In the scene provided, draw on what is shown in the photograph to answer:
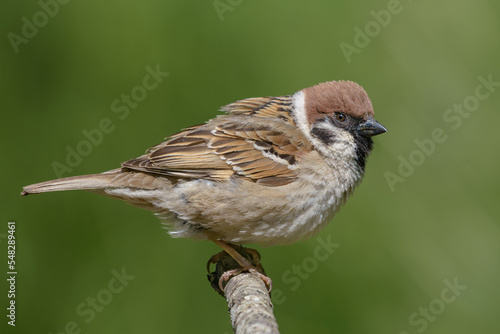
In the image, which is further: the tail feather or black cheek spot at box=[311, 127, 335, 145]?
black cheek spot at box=[311, 127, 335, 145]

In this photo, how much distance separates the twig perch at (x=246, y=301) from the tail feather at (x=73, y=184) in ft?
2.55

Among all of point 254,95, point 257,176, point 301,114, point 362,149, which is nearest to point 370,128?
point 362,149

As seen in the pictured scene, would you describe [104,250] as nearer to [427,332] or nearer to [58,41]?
[58,41]

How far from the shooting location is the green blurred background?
14.2ft

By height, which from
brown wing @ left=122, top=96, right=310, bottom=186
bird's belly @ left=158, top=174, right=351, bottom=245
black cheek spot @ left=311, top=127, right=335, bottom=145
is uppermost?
brown wing @ left=122, top=96, right=310, bottom=186

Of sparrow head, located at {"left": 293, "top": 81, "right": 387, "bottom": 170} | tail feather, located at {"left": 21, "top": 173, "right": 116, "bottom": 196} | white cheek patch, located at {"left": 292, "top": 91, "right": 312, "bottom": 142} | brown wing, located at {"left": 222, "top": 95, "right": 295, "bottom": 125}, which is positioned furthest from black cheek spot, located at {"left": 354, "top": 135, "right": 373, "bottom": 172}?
tail feather, located at {"left": 21, "top": 173, "right": 116, "bottom": 196}

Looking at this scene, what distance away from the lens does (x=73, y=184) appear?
3553 mm

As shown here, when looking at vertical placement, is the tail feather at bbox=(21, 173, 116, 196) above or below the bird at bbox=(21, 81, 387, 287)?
above

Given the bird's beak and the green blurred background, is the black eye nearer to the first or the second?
the bird's beak

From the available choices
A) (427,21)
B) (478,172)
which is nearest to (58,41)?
(427,21)

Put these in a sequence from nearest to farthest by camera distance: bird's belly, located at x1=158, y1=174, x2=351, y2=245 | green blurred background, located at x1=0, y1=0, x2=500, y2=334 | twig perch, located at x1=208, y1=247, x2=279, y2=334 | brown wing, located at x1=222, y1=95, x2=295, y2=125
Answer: twig perch, located at x1=208, y1=247, x2=279, y2=334 < bird's belly, located at x1=158, y1=174, x2=351, y2=245 < brown wing, located at x1=222, y1=95, x2=295, y2=125 < green blurred background, located at x1=0, y1=0, x2=500, y2=334

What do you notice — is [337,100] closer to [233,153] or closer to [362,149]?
[362,149]

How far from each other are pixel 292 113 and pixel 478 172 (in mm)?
1338

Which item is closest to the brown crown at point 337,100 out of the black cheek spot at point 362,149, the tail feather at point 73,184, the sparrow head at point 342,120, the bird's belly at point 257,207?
the sparrow head at point 342,120
